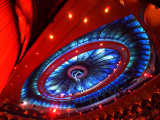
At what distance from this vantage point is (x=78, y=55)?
12844mm

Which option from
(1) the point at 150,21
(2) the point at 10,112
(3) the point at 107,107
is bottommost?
(1) the point at 150,21

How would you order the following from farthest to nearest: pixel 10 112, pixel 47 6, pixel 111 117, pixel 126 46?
pixel 111 117 < pixel 10 112 < pixel 126 46 < pixel 47 6

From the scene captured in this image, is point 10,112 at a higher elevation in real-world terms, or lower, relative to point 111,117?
higher

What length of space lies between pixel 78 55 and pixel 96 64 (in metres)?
3.13

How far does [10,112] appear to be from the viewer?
535 inches

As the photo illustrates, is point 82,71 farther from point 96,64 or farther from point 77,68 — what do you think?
point 96,64

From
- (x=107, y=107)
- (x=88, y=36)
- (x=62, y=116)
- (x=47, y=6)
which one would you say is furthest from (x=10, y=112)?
(x=47, y=6)

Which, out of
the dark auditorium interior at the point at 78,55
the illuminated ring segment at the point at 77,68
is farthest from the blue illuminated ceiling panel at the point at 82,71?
the illuminated ring segment at the point at 77,68

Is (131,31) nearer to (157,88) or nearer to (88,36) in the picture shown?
(88,36)

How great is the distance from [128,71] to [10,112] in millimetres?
15285

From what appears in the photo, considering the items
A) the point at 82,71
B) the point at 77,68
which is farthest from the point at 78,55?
the point at 82,71

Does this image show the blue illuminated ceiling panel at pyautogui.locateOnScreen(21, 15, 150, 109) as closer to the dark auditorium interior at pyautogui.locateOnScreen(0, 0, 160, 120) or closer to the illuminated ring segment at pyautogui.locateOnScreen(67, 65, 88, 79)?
the dark auditorium interior at pyautogui.locateOnScreen(0, 0, 160, 120)

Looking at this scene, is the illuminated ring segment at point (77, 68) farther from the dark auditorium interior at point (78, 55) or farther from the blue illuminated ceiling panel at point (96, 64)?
the blue illuminated ceiling panel at point (96, 64)

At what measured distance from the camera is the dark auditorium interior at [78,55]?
502 cm
